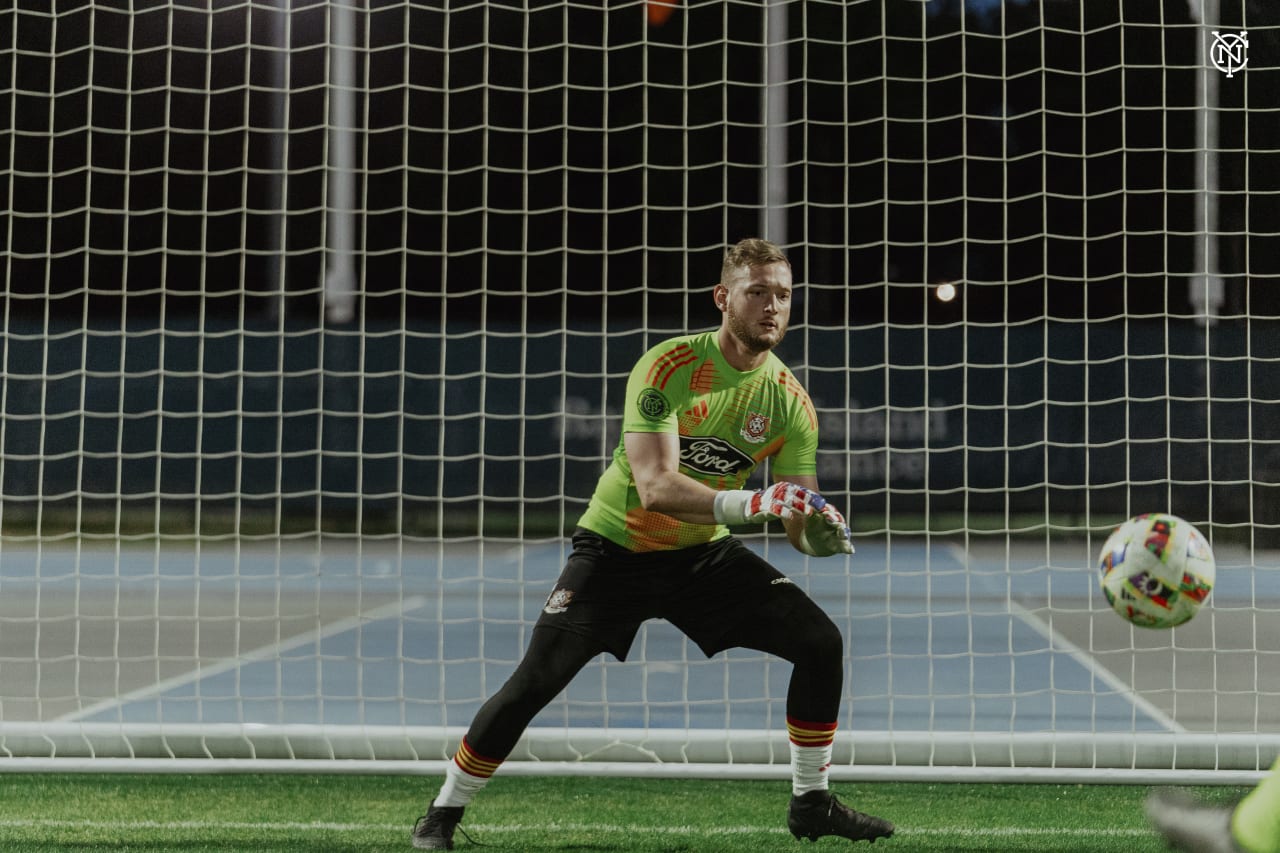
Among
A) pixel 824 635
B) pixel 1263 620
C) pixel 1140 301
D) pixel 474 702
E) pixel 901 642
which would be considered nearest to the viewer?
pixel 824 635

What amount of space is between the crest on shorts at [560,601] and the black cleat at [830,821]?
3.21 feet

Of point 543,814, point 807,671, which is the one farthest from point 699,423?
point 543,814

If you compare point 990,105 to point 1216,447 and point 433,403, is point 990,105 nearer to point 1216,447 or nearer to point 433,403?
point 1216,447

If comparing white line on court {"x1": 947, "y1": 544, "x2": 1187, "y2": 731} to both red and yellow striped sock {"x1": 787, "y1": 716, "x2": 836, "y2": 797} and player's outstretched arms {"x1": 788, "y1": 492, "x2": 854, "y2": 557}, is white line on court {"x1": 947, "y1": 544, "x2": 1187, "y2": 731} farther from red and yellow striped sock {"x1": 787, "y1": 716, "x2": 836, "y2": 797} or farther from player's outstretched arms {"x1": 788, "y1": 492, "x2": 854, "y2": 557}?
player's outstretched arms {"x1": 788, "y1": 492, "x2": 854, "y2": 557}

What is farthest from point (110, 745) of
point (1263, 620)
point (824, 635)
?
point (1263, 620)

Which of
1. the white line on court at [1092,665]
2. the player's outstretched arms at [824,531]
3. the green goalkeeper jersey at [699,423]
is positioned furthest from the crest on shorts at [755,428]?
the white line on court at [1092,665]

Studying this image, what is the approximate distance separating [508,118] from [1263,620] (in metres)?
10.2

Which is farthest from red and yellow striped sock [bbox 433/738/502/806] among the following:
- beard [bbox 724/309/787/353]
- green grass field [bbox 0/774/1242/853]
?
beard [bbox 724/309/787/353]

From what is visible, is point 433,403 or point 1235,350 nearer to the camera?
point 1235,350

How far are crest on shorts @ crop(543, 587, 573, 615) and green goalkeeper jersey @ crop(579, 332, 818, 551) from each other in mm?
222

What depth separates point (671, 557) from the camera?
4246 millimetres

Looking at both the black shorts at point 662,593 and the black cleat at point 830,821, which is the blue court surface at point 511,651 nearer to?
the black cleat at point 830,821

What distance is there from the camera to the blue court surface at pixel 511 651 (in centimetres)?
674

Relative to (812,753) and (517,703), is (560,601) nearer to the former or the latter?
(517,703)
